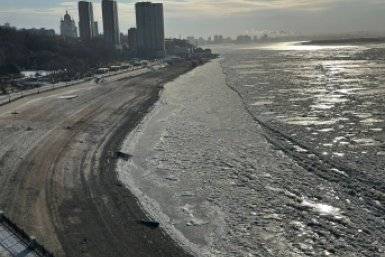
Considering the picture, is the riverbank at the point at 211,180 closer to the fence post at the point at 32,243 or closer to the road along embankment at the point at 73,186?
the road along embankment at the point at 73,186

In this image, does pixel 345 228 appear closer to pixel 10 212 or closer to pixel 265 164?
pixel 265 164

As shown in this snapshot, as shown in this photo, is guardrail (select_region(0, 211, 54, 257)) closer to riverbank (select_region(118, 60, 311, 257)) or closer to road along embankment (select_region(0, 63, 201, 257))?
road along embankment (select_region(0, 63, 201, 257))

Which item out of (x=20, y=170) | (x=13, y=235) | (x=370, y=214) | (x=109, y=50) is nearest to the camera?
(x=13, y=235)

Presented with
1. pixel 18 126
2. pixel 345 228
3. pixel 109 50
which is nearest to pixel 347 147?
pixel 345 228

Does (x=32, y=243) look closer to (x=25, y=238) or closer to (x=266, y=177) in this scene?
(x=25, y=238)

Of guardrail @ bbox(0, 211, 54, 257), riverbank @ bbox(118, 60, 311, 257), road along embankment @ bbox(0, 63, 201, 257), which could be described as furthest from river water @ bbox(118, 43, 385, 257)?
guardrail @ bbox(0, 211, 54, 257)

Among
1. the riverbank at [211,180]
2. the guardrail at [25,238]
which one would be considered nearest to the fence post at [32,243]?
the guardrail at [25,238]
